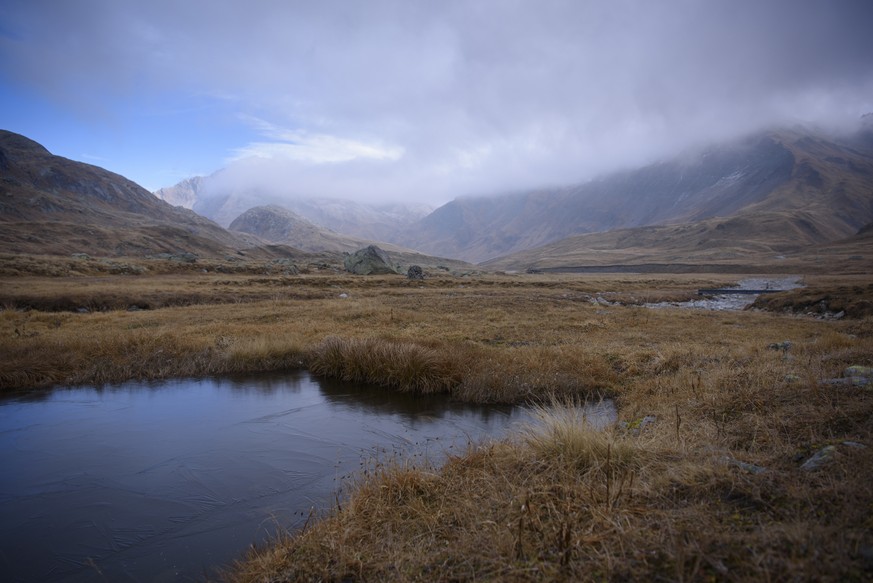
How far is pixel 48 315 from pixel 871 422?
3292 cm

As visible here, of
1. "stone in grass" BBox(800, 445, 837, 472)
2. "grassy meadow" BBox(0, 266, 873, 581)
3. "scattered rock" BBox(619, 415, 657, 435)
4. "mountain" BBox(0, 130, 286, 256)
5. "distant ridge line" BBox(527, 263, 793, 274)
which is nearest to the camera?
"grassy meadow" BBox(0, 266, 873, 581)

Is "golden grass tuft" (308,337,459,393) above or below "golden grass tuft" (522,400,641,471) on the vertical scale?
below

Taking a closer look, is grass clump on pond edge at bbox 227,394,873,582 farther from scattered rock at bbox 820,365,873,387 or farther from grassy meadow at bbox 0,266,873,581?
scattered rock at bbox 820,365,873,387

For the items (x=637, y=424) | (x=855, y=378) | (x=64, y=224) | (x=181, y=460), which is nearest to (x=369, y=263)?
(x=181, y=460)

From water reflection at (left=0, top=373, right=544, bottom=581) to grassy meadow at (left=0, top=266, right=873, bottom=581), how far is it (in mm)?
1265

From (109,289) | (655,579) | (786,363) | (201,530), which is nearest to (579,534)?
(655,579)

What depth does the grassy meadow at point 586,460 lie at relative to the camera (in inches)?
164

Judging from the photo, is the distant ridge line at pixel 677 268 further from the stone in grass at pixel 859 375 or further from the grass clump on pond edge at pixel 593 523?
the grass clump on pond edge at pixel 593 523

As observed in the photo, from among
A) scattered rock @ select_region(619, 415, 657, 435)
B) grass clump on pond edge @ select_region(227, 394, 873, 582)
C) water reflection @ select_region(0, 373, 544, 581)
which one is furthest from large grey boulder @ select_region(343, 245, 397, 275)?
grass clump on pond edge @ select_region(227, 394, 873, 582)

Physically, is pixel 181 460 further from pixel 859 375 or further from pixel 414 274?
pixel 414 274

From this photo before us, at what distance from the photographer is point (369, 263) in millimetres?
78312

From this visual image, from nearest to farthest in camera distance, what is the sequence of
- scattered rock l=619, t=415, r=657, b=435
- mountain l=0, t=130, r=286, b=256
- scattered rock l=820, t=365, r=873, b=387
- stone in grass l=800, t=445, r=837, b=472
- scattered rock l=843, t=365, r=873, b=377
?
stone in grass l=800, t=445, r=837, b=472, scattered rock l=820, t=365, r=873, b=387, scattered rock l=619, t=415, r=657, b=435, scattered rock l=843, t=365, r=873, b=377, mountain l=0, t=130, r=286, b=256

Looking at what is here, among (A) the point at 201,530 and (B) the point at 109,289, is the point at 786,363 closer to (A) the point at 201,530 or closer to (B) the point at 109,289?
(A) the point at 201,530

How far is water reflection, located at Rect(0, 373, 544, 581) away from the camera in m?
7.15
